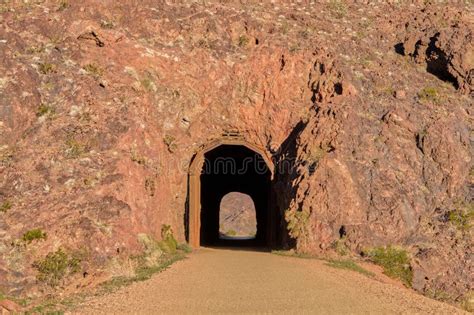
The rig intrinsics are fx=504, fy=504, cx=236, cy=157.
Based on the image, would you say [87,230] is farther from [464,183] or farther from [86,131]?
[464,183]

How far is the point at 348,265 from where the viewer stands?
17.5 metres

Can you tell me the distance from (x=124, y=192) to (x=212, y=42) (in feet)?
34.0

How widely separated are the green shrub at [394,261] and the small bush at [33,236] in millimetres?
11474

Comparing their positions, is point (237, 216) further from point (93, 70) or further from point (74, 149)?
point (74, 149)

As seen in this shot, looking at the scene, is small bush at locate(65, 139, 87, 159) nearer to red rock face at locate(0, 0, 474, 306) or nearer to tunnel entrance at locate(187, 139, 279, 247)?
red rock face at locate(0, 0, 474, 306)

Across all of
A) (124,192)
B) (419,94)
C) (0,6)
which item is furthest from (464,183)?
(0,6)

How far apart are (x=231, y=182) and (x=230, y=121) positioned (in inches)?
682

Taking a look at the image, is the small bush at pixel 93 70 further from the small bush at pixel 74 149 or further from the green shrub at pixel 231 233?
the green shrub at pixel 231 233

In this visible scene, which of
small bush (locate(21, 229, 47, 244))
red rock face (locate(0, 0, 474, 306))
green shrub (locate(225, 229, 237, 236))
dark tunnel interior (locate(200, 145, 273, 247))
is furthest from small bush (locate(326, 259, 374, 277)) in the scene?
green shrub (locate(225, 229, 237, 236))

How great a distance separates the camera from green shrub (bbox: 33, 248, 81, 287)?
580 inches

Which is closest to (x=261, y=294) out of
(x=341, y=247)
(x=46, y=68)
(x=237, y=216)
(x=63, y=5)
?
(x=341, y=247)

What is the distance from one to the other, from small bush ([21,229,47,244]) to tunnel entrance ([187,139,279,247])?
369 inches

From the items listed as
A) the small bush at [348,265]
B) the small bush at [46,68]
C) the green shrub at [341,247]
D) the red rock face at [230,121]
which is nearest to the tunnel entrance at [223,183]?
the red rock face at [230,121]

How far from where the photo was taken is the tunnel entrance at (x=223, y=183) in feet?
80.8
